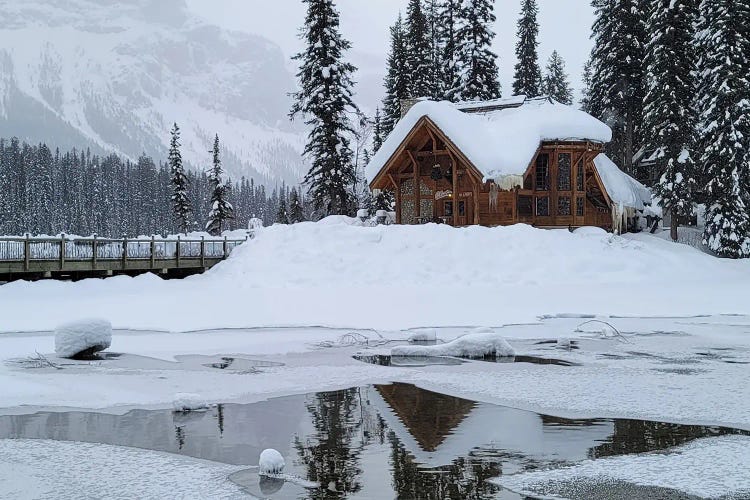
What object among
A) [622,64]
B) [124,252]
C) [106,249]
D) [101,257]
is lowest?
[101,257]

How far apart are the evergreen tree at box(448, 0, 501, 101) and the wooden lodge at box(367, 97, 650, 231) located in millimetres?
9123

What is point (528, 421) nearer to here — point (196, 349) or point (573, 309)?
point (196, 349)

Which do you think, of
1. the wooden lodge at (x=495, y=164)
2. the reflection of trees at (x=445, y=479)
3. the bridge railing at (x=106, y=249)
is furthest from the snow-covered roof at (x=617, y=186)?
the reflection of trees at (x=445, y=479)

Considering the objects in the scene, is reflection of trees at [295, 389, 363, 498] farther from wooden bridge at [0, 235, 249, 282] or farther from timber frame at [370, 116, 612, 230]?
timber frame at [370, 116, 612, 230]

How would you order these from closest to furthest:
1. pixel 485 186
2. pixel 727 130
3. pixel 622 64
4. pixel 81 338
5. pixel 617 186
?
pixel 81 338 → pixel 727 130 → pixel 485 186 → pixel 617 186 → pixel 622 64

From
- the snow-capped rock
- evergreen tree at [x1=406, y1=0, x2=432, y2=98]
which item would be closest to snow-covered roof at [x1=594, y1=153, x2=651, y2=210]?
evergreen tree at [x1=406, y1=0, x2=432, y2=98]

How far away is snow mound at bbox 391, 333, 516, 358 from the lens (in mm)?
14312

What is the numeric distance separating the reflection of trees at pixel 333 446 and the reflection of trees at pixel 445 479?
41 cm

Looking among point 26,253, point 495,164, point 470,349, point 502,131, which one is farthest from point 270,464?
point 502,131

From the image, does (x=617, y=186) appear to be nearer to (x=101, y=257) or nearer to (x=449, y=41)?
(x=449, y=41)

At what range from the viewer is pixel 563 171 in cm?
3500

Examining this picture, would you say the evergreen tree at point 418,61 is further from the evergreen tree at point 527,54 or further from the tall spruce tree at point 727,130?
the tall spruce tree at point 727,130

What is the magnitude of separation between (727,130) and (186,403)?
30.5m

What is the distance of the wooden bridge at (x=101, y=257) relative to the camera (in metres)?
25.7
